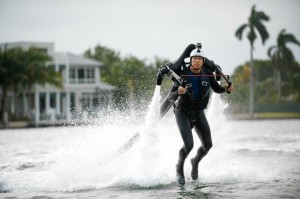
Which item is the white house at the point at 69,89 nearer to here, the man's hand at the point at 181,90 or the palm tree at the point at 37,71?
the palm tree at the point at 37,71

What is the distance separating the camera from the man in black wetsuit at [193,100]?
10195 millimetres

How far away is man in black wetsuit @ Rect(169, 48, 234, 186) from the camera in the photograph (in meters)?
10.2

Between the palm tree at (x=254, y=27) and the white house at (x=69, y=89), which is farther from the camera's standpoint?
the palm tree at (x=254, y=27)

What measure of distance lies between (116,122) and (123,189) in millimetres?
4198

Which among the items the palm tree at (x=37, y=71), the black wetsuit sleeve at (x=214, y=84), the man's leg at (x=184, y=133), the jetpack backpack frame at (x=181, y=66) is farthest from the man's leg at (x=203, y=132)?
the palm tree at (x=37, y=71)

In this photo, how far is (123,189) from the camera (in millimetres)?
10016

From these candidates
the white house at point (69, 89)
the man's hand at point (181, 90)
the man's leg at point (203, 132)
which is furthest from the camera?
the white house at point (69, 89)

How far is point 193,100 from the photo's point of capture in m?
10.2

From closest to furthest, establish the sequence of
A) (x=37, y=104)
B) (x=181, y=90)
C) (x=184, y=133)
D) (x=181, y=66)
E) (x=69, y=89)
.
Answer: (x=181, y=90)
(x=184, y=133)
(x=181, y=66)
(x=37, y=104)
(x=69, y=89)

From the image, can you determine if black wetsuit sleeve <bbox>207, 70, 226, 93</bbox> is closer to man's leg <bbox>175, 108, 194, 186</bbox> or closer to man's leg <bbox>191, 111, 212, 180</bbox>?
man's leg <bbox>191, 111, 212, 180</bbox>

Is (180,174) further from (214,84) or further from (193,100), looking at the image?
(214,84)

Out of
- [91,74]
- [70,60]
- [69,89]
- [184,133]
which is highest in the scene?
[70,60]

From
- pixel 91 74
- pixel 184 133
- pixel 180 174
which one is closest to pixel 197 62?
pixel 184 133

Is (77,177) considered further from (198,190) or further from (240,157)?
(240,157)
